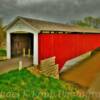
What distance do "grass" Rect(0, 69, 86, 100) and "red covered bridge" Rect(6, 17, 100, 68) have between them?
334cm

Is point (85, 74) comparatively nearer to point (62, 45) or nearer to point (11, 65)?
point (11, 65)

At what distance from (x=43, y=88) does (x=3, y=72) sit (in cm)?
341

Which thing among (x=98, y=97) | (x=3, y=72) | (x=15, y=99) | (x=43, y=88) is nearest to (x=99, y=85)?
(x=98, y=97)

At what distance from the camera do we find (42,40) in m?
18.4

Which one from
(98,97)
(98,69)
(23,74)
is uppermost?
(98,69)

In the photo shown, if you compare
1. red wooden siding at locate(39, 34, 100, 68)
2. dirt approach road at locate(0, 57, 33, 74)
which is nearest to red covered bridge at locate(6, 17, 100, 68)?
red wooden siding at locate(39, 34, 100, 68)

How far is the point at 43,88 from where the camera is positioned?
13.9m

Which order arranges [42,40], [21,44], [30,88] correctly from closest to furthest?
[30,88]
[42,40]
[21,44]

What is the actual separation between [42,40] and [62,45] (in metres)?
4.00

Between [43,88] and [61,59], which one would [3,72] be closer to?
[43,88]

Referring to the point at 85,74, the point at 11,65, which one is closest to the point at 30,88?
the point at 11,65

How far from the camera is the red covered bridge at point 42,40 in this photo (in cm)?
1808

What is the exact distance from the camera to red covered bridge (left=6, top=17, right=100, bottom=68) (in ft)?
59.3

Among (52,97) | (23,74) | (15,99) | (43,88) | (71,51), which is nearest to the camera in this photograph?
(15,99)
